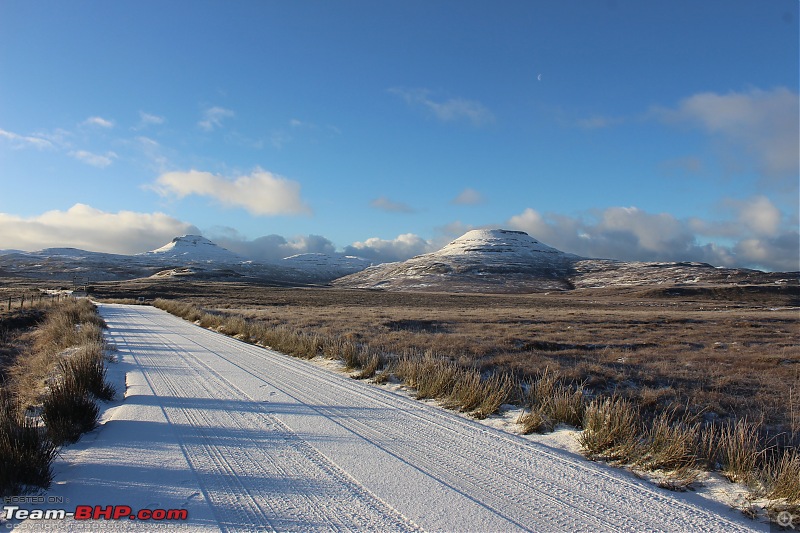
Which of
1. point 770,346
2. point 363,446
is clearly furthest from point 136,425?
point 770,346

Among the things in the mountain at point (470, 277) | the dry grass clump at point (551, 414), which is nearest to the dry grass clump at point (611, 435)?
the dry grass clump at point (551, 414)

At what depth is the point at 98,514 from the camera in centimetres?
379

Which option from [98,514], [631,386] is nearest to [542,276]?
[631,386]

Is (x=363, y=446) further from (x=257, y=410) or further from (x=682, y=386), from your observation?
(x=682, y=386)

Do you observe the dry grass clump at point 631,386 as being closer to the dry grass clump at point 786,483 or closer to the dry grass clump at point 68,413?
the dry grass clump at point 786,483

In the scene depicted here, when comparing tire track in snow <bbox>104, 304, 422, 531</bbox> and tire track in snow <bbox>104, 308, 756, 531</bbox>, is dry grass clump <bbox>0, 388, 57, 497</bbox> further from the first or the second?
tire track in snow <bbox>104, 308, 756, 531</bbox>

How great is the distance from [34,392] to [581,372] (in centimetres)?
1206

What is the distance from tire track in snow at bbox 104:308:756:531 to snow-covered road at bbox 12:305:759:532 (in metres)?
0.02

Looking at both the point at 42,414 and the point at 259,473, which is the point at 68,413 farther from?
the point at 259,473

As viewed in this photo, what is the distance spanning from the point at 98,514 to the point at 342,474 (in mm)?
2100

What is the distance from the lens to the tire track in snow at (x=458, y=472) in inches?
155

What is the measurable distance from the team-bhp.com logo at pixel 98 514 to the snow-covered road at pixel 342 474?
85 millimetres

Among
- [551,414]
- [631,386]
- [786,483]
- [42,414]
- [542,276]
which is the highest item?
[542,276]

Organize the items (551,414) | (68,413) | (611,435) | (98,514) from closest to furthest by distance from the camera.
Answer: (98,514) → (611,435) → (68,413) → (551,414)
